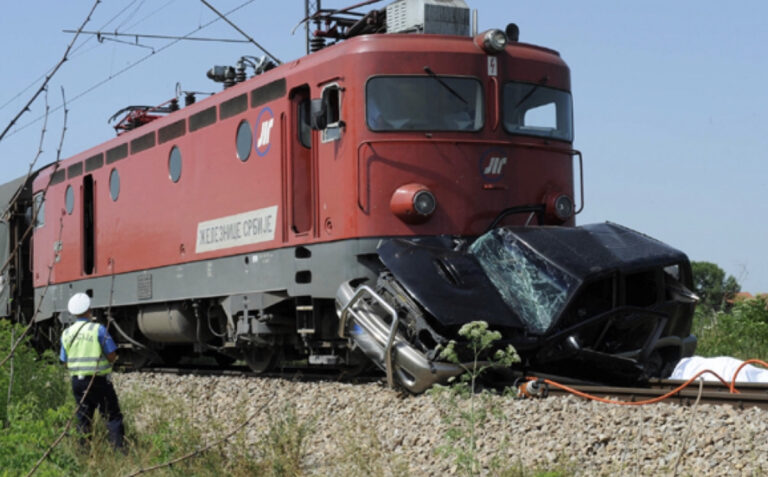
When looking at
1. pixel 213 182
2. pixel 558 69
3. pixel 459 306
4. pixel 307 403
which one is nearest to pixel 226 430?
pixel 307 403

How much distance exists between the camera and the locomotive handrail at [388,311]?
30.3 feet

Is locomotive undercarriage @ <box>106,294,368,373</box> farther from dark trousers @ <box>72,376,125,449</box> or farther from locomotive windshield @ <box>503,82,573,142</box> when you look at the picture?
locomotive windshield @ <box>503,82,573,142</box>

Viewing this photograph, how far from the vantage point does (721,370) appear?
11.3 m

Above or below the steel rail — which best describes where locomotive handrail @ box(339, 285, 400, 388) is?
above

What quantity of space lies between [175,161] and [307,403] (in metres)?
5.12

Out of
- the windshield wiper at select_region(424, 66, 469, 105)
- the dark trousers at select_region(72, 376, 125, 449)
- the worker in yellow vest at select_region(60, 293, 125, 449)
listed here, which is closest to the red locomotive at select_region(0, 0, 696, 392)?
the windshield wiper at select_region(424, 66, 469, 105)

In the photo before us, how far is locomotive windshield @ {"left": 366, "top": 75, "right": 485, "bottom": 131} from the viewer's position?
1069 cm

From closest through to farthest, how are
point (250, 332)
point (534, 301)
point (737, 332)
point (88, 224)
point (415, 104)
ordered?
1. point (534, 301)
2. point (415, 104)
3. point (250, 332)
4. point (737, 332)
5. point (88, 224)

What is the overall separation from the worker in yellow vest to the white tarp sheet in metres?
5.52

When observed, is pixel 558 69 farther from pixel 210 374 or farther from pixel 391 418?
pixel 210 374

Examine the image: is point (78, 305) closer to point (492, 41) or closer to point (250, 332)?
point (250, 332)

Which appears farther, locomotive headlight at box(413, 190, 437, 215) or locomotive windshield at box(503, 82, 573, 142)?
locomotive windshield at box(503, 82, 573, 142)

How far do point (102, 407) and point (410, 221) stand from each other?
10.8ft

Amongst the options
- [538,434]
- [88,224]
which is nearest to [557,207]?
[538,434]
